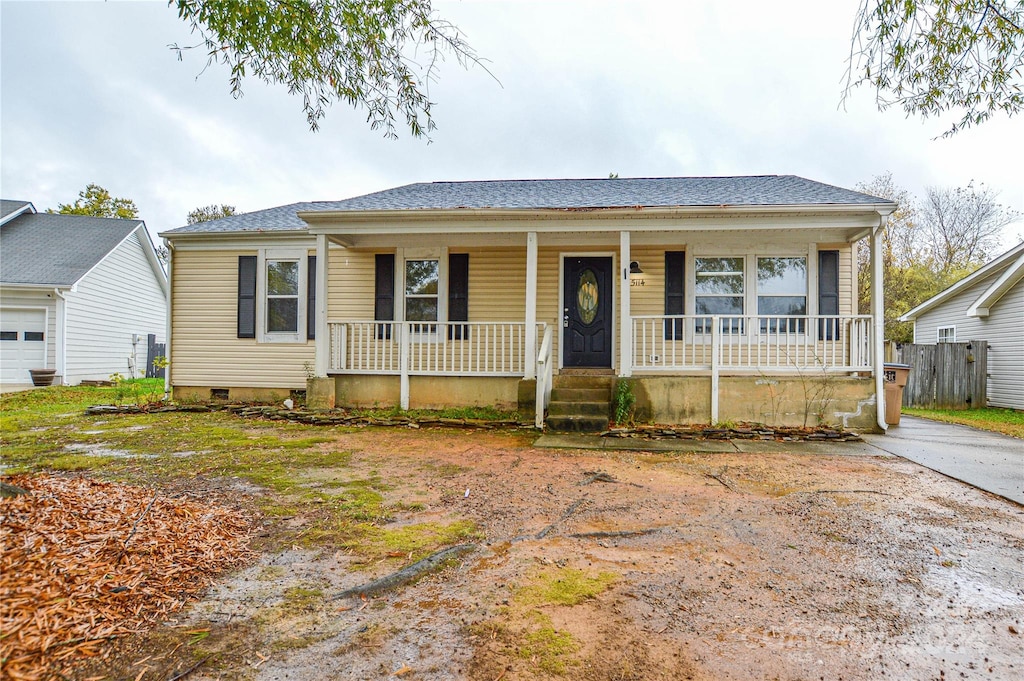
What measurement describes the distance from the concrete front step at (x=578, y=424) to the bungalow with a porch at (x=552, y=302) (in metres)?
0.05

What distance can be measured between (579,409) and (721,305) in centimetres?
332

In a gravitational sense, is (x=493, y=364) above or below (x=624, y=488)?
above

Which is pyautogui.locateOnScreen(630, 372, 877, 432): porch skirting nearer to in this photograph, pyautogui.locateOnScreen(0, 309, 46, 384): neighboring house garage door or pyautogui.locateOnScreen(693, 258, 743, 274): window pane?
pyautogui.locateOnScreen(693, 258, 743, 274): window pane

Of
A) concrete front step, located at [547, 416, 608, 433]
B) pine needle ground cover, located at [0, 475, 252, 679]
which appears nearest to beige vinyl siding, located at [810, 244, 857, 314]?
concrete front step, located at [547, 416, 608, 433]

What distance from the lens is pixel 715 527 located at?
3.37m

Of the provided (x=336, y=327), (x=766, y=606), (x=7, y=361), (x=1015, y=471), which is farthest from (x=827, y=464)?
(x=7, y=361)

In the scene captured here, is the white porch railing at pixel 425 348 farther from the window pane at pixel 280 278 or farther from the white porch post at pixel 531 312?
the window pane at pixel 280 278

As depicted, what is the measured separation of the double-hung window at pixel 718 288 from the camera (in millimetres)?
8523

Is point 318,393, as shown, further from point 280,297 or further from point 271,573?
point 271,573

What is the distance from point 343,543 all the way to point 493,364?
19.2 feet

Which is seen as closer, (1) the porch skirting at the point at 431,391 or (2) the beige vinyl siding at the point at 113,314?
(1) the porch skirting at the point at 431,391

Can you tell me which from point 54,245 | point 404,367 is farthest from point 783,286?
point 54,245

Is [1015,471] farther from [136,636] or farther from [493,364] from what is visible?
[136,636]

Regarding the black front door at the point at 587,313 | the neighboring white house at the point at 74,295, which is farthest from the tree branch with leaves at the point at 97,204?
the black front door at the point at 587,313
